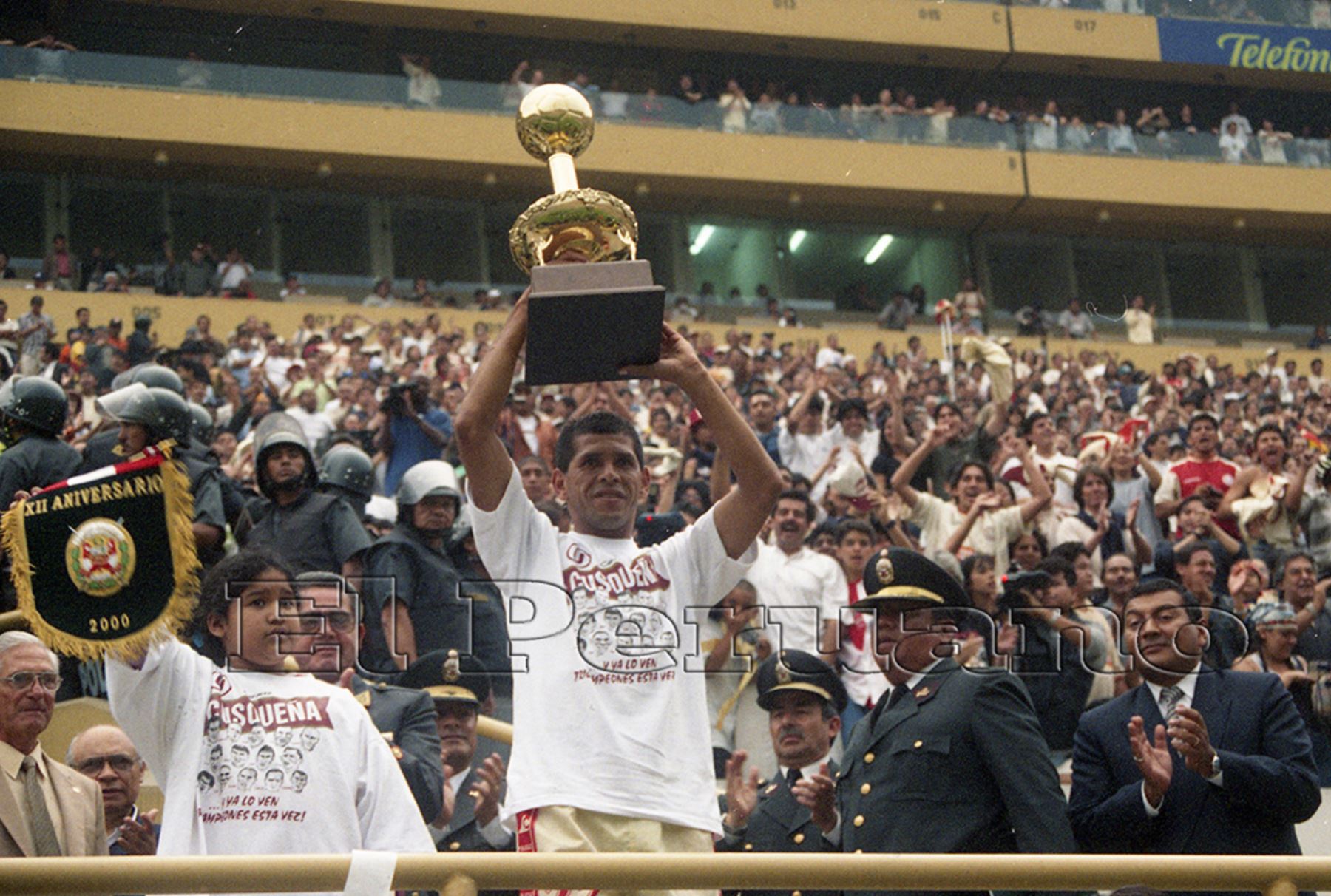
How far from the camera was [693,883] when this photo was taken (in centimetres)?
312

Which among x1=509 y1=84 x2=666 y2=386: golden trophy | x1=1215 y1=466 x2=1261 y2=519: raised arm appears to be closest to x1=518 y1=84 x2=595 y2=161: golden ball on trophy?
x1=509 y1=84 x2=666 y2=386: golden trophy

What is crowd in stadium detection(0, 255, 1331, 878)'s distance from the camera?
12.7 feet

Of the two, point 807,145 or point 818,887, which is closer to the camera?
point 818,887

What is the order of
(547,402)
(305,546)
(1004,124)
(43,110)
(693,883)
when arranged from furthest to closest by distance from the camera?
1. (1004,124)
2. (43,110)
3. (547,402)
4. (305,546)
5. (693,883)

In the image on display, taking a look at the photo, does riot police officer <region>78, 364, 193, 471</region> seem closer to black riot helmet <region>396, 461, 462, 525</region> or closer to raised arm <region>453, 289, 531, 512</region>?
black riot helmet <region>396, 461, 462, 525</region>

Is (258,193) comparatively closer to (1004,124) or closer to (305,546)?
(1004,124)

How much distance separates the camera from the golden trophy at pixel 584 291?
153 inches

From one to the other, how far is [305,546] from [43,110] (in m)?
17.3

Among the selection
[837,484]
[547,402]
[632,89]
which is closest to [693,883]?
[837,484]

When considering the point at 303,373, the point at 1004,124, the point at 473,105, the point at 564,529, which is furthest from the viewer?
the point at 1004,124

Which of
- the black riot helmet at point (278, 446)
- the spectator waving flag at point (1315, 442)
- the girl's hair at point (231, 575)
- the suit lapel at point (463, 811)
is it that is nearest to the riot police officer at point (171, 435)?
the black riot helmet at point (278, 446)

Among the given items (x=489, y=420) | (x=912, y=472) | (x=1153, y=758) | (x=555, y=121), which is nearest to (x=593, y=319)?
Result: (x=489, y=420)

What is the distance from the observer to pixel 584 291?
388cm

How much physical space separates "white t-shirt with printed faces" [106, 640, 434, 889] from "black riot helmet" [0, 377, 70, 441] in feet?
10.4
